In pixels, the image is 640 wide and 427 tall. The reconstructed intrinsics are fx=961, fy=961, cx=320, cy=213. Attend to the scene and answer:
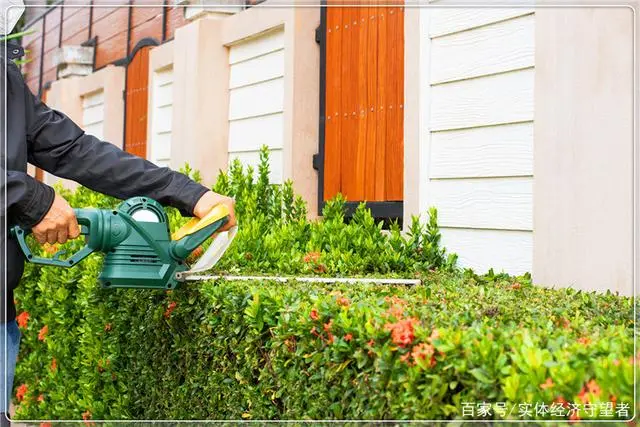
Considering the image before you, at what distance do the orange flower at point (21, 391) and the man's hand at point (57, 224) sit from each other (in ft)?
11.9

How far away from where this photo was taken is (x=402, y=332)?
8.90 ft

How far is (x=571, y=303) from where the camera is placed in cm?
359

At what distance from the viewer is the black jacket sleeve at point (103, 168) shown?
156 inches

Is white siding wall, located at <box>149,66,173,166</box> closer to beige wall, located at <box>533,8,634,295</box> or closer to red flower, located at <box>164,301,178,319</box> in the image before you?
red flower, located at <box>164,301,178,319</box>

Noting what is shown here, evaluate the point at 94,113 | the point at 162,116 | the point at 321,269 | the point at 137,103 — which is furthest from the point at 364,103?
the point at 94,113

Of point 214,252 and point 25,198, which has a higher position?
point 25,198

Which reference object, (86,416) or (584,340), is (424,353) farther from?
(86,416)

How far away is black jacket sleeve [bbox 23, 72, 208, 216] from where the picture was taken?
397 centimetres

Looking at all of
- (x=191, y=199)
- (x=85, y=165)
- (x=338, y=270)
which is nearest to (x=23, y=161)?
(x=85, y=165)

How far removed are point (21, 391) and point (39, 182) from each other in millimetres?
3824

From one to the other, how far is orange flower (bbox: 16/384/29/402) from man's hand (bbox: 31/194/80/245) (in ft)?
11.9

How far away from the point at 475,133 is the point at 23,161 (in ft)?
7.95

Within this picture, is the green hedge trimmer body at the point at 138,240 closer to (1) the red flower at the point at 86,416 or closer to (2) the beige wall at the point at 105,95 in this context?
(1) the red flower at the point at 86,416

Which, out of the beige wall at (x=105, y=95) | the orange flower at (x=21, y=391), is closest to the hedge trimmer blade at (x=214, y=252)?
the orange flower at (x=21, y=391)
